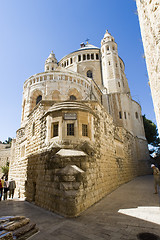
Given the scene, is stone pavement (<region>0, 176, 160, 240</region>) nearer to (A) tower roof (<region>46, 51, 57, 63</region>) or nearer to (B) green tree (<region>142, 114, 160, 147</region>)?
(B) green tree (<region>142, 114, 160, 147</region>)

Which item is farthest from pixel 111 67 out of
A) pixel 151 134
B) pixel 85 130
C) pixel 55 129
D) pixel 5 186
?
pixel 5 186

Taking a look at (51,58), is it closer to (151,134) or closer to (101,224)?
(151,134)

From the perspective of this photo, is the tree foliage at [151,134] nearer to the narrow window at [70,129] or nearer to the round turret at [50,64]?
the round turret at [50,64]

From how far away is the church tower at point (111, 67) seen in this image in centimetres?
2634

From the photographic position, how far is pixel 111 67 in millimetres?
27406

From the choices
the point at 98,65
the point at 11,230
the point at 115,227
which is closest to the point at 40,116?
the point at 11,230

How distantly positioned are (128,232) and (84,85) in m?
19.9

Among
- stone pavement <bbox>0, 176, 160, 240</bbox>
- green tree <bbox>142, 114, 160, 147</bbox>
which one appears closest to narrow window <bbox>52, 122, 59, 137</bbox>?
stone pavement <bbox>0, 176, 160, 240</bbox>

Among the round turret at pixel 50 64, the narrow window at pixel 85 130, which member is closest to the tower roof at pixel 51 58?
the round turret at pixel 50 64

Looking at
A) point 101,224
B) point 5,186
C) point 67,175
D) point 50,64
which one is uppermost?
point 50,64

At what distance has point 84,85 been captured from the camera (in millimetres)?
21828

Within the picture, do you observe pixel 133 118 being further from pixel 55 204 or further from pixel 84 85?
pixel 55 204

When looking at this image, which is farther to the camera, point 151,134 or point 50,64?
point 50,64

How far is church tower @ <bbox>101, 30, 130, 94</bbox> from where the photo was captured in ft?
86.4
